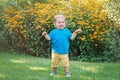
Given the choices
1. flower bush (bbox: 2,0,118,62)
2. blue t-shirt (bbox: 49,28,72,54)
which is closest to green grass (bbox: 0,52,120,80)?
blue t-shirt (bbox: 49,28,72,54)

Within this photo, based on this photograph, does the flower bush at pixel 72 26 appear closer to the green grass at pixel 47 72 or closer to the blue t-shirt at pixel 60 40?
the green grass at pixel 47 72

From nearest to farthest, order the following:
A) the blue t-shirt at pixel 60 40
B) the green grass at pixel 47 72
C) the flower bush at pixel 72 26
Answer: the green grass at pixel 47 72, the blue t-shirt at pixel 60 40, the flower bush at pixel 72 26

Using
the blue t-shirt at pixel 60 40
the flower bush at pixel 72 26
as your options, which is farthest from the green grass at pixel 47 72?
the flower bush at pixel 72 26

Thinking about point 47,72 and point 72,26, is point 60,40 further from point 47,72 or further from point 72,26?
point 72,26

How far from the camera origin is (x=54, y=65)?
684 cm

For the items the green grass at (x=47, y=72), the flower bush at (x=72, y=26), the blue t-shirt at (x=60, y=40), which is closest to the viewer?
the green grass at (x=47, y=72)

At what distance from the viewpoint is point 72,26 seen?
35.3 feet

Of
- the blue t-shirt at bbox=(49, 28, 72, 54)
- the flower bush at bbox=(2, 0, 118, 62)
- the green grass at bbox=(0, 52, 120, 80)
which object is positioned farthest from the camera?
the flower bush at bbox=(2, 0, 118, 62)

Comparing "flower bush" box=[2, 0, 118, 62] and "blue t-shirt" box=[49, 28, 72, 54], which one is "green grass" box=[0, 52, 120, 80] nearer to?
"blue t-shirt" box=[49, 28, 72, 54]

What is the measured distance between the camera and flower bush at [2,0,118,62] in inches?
420

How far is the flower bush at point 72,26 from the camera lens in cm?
1068

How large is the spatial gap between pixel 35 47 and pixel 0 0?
1.95m

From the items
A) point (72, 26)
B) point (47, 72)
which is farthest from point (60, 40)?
point (72, 26)

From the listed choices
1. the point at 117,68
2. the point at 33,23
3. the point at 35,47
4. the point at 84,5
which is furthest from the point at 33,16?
the point at 117,68
